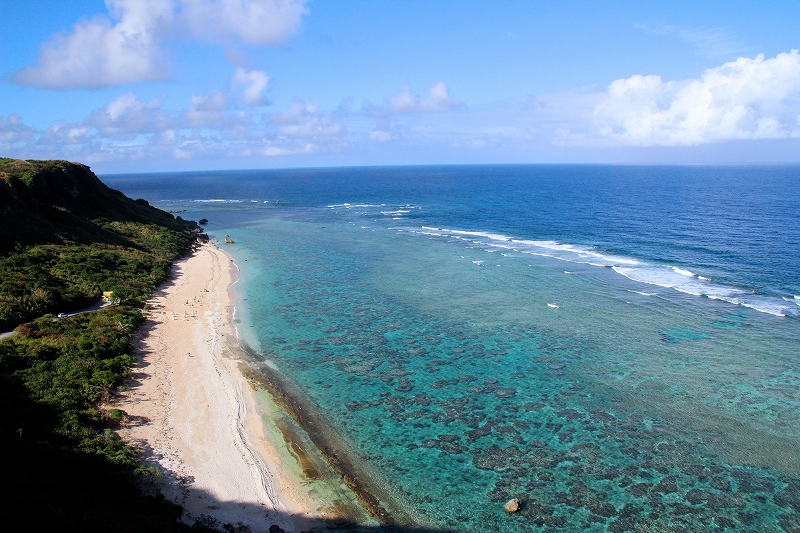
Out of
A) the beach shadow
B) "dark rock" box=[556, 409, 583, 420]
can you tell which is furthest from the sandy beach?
"dark rock" box=[556, 409, 583, 420]

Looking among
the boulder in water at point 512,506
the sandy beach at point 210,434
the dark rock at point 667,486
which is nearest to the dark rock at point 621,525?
the dark rock at point 667,486

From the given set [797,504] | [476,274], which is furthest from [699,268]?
[797,504]

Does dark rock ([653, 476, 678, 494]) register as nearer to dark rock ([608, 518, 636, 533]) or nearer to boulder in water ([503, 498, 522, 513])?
dark rock ([608, 518, 636, 533])

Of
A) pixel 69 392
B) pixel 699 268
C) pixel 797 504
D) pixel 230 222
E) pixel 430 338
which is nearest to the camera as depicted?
pixel 797 504

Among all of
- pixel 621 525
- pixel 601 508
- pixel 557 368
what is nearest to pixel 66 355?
pixel 601 508

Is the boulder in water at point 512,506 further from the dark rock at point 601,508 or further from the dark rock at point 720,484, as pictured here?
the dark rock at point 720,484

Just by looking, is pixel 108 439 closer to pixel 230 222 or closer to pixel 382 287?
pixel 382 287

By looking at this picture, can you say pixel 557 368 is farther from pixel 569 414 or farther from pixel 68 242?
pixel 68 242
